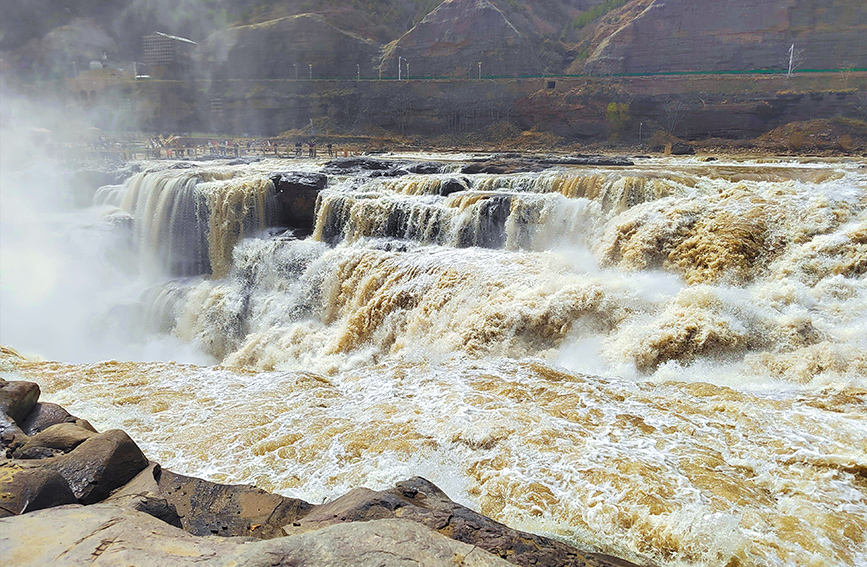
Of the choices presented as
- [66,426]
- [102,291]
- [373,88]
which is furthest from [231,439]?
[373,88]

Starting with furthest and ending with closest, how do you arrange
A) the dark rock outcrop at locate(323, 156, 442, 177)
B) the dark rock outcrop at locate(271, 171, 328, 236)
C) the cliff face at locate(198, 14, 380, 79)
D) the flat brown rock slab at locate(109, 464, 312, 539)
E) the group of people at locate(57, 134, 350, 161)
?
the cliff face at locate(198, 14, 380, 79), the group of people at locate(57, 134, 350, 161), the dark rock outcrop at locate(323, 156, 442, 177), the dark rock outcrop at locate(271, 171, 328, 236), the flat brown rock slab at locate(109, 464, 312, 539)

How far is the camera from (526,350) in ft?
23.0

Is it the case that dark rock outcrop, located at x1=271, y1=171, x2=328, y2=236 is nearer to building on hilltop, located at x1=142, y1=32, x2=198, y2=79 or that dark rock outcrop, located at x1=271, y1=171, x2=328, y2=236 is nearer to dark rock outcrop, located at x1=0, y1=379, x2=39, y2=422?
dark rock outcrop, located at x1=0, y1=379, x2=39, y2=422

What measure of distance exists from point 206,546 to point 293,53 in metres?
49.2

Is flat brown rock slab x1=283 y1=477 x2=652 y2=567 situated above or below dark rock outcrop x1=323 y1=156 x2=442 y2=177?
below

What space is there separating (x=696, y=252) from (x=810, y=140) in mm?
22408

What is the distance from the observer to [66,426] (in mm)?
3789

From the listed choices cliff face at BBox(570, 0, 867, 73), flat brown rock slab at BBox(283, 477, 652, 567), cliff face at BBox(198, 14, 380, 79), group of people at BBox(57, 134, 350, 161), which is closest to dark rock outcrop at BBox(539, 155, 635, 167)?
group of people at BBox(57, 134, 350, 161)

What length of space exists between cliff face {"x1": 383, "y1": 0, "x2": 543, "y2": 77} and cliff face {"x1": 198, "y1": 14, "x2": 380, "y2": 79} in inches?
139

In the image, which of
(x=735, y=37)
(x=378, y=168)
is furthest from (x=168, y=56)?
(x=735, y=37)

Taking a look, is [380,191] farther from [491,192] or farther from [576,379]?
[576,379]

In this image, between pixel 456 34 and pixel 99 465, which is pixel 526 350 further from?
pixel 456 34

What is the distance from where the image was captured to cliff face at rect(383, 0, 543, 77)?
40938mm

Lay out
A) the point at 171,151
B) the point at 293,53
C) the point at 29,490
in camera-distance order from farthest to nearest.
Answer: the point at 293,53
the point at 171,151
the point at 29,490
